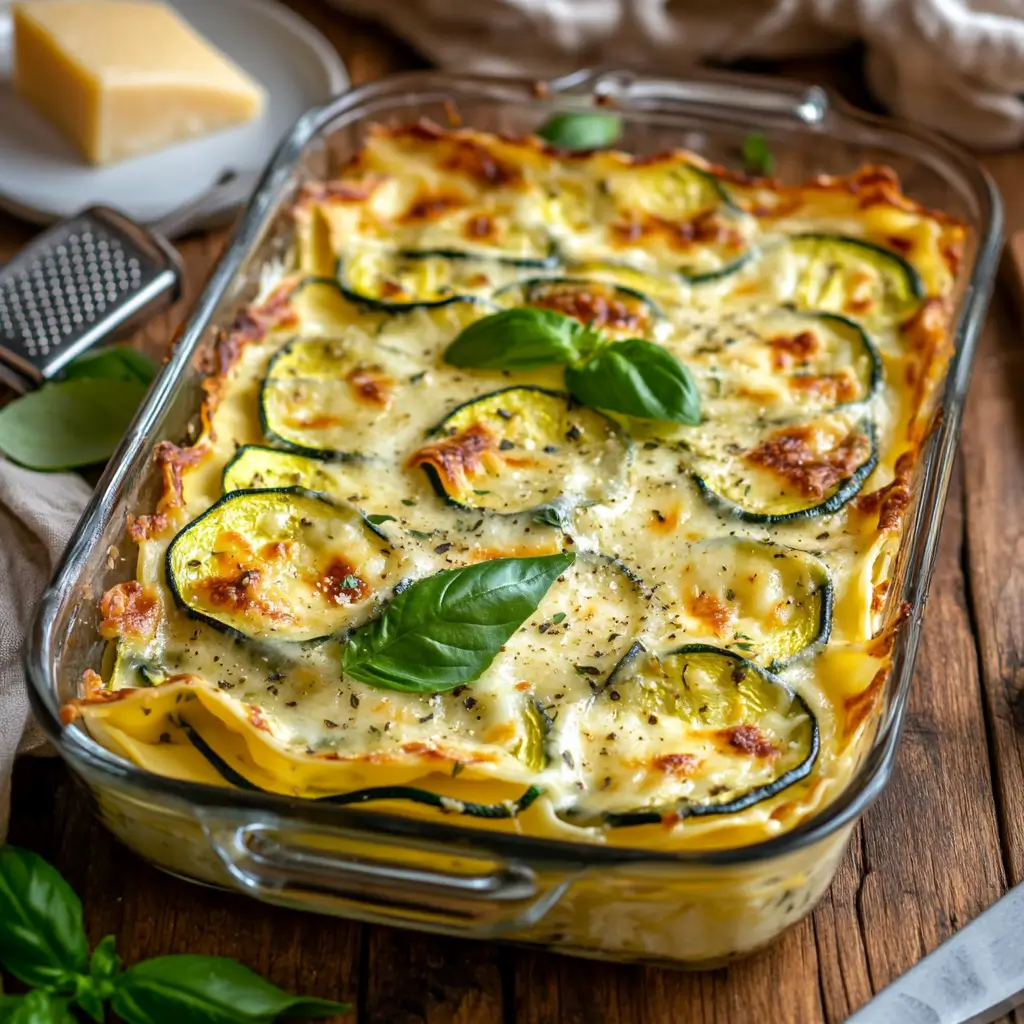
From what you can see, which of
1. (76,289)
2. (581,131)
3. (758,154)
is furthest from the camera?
(758,154)

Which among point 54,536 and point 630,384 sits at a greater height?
point 630,384

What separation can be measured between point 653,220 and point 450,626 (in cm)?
149

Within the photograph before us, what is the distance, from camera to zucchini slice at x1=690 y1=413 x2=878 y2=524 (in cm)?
287

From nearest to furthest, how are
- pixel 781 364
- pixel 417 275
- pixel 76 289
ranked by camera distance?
1. pixel 781 364
2. pixel 417 275
3. pixel 76 289

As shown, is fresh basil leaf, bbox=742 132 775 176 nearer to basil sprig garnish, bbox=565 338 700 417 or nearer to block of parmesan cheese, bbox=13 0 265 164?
basil sprig garnish, bbox=565 338 700 417

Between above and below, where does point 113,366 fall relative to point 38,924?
above

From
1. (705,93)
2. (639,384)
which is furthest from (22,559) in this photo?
A: (705,93)

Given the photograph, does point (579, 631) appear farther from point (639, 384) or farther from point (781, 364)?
point (781, 364)

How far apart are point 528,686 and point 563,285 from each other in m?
1.17

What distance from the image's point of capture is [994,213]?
11.5 ft

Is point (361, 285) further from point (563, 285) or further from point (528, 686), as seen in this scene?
point (528, 686)

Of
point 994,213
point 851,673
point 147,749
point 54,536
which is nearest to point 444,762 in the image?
point 147,749

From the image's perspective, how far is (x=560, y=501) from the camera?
2.85 metres

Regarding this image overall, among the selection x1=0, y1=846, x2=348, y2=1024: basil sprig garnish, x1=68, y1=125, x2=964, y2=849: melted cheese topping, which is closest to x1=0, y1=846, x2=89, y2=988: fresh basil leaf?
x1=0, y1=846, x2=348, y2=1024: basil sprig garnish
